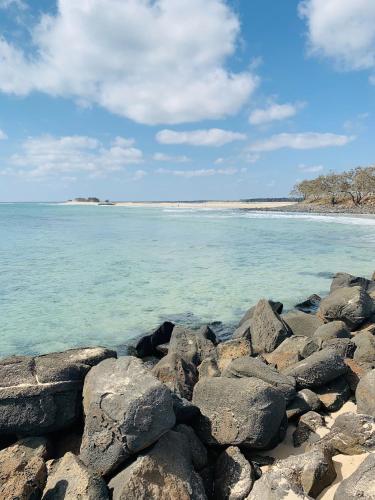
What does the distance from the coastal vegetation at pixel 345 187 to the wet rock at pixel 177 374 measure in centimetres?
6559

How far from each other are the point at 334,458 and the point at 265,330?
135 inches

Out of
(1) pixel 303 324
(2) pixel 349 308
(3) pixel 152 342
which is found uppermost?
(2) pixel 349 308

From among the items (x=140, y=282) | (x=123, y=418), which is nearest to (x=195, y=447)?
(x=123, y=418)

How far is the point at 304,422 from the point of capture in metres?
4.37

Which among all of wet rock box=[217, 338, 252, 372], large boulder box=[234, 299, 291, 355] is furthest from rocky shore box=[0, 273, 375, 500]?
large boulder box=[234, 299, 291, 355]

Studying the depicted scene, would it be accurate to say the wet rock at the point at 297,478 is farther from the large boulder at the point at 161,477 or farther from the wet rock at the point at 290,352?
the wet rock at the point at 290,352

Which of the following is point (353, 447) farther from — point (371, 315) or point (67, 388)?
point (371, 315)

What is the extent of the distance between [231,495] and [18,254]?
66.4 ft

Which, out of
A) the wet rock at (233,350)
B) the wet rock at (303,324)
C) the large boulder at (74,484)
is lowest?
the wet rock at (303,324)

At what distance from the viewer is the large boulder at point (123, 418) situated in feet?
10.5

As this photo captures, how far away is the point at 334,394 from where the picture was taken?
4.88 m

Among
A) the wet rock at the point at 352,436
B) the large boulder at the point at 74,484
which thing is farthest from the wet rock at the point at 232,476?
the large boulder at the point at 74,484

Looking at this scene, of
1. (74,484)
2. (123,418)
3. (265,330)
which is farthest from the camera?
(265,330)

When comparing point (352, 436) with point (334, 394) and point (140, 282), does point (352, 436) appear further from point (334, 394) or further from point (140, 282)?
point (140, 282)
